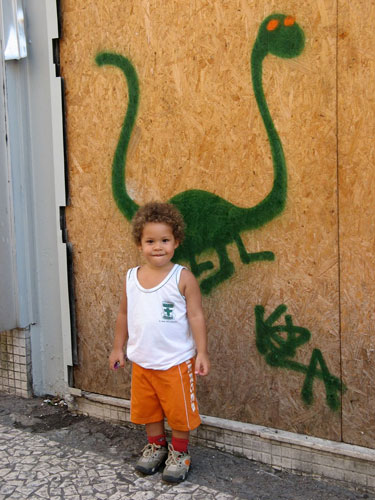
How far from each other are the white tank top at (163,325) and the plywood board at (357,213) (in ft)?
2.71

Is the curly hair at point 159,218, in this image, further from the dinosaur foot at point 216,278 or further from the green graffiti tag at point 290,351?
the green graffiti tag at point 290,351

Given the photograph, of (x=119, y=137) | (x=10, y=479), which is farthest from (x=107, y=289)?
(x=10, y=479)

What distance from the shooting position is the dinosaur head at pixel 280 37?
3.07 m

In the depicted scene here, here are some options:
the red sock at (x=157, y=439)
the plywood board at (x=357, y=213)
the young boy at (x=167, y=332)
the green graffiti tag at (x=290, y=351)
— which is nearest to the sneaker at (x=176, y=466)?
the young boy at (x=167, y=332)

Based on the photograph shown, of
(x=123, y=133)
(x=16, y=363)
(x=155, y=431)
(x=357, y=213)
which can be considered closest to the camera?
(x=357, y=213)

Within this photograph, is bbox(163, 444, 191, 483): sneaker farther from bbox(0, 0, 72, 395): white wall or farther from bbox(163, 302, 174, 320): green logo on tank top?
bbox(0, 0, 72, 395): white wall

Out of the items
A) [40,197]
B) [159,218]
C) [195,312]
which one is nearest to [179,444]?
[195,312]

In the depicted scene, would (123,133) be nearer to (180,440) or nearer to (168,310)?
(168,310)

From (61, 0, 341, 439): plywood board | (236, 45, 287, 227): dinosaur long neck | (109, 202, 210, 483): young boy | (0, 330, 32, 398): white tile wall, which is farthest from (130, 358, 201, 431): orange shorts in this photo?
(0, 330, 32, 398): white tile wall

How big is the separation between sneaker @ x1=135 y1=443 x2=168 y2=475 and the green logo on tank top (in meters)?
0.76

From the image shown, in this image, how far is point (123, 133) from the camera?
146 inches

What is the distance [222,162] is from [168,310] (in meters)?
0.89

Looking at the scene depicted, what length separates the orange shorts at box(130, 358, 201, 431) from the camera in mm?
3100

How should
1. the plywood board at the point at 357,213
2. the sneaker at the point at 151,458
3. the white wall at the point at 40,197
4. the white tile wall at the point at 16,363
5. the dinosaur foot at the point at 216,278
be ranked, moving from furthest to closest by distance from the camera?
1. the white tile wall at the point at 16,363
2. the white wall at the point at 40,197
3. the dinosaur foot at the point at 216,278
4. the sneaker at the point at 151,458
5. the plywood board at the point at 357,213
